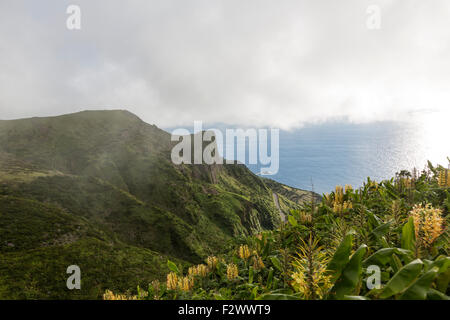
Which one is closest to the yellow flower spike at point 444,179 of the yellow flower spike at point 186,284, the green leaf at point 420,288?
the green leaf at point 420,288

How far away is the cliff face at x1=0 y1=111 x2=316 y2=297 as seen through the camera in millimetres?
28156

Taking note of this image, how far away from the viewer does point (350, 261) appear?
8.43ft

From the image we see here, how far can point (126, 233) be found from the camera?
47438 millimetres

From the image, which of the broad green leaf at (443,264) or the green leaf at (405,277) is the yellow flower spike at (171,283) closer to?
the green leaf at (405,277)

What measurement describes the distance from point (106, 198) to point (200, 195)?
116ft

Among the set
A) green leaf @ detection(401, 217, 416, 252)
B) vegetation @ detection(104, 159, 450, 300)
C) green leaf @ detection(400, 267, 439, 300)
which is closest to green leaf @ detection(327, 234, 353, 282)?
vegetation @ detection(104, 159, 450, 300)

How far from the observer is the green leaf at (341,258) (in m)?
2.62

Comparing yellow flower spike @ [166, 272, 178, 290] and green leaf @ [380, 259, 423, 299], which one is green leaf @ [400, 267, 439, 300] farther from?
yellow flower spike @ [166, 272, 178, 290]

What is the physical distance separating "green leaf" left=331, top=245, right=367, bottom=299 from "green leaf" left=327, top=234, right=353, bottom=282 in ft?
0.15

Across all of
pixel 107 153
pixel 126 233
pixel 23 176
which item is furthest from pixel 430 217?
pixel 107 153

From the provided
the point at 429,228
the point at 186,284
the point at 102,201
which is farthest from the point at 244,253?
the point at 102,201

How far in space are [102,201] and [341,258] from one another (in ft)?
197

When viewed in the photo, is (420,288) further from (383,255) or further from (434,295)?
(383,255)
